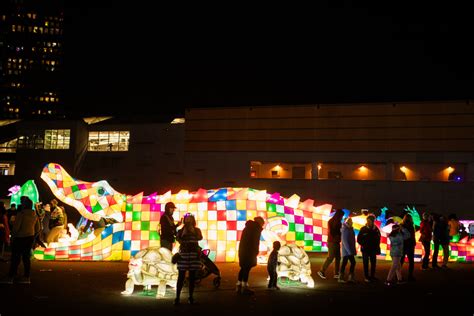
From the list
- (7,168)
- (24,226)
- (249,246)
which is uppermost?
(7,168)

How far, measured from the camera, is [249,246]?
1153 cm

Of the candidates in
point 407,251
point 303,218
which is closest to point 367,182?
point 303,218

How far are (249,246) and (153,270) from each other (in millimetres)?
2061

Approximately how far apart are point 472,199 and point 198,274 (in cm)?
3277

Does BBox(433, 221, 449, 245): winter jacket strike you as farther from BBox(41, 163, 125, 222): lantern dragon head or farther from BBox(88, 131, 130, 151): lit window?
BBox(88, 131, 130, 151): lit window

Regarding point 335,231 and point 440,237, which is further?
point 440,237

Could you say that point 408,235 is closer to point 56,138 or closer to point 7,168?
point 56,138

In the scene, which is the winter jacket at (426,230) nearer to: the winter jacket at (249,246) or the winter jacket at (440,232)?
the winter jacket at (440,232)

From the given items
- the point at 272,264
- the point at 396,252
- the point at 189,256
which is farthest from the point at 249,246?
the point at 396,252

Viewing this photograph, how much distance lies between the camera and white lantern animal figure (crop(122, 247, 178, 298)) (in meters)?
10.7

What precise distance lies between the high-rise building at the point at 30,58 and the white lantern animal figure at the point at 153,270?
449ft

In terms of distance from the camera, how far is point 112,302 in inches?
396

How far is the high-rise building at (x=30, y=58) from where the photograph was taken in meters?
140

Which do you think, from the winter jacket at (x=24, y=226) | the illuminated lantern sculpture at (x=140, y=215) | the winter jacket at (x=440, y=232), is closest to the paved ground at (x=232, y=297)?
the winter jacket at (x=24, y=226)
